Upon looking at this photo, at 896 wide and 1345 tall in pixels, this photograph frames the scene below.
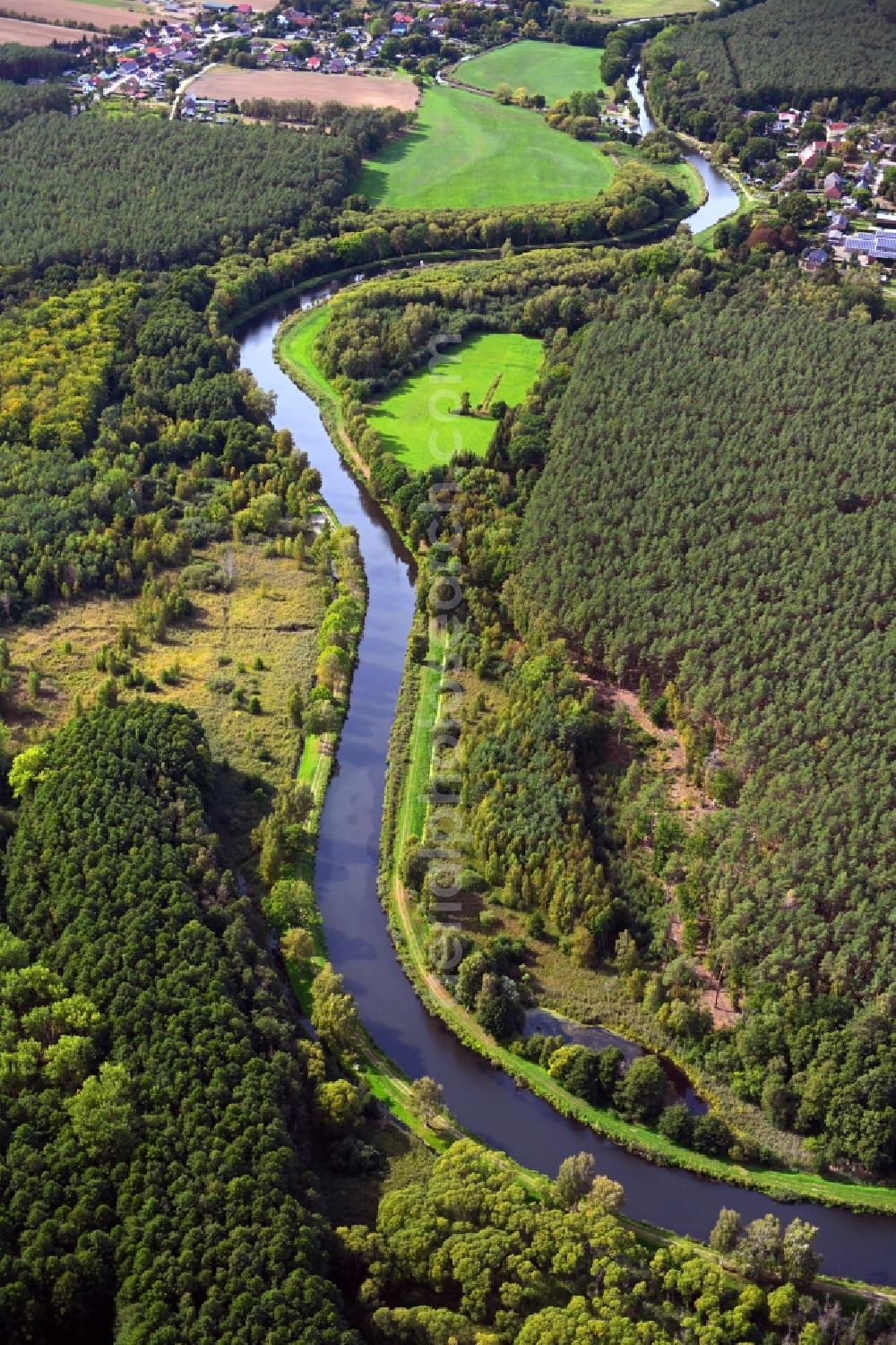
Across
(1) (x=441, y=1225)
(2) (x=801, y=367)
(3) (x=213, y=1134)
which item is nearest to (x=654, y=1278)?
(1) (x=441, y=1225)

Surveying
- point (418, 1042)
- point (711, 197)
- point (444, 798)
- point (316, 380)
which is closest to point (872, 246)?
point (711, 197)

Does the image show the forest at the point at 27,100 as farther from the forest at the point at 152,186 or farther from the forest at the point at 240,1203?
the forest at the point at 240,1203

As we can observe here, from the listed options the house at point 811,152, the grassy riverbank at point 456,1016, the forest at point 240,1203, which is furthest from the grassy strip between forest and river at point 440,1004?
Answer: the house at point 811,152

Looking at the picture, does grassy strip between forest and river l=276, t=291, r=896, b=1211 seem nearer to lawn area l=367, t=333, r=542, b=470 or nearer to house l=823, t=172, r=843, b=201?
lawn area l=367, t=333, r=542, b=470

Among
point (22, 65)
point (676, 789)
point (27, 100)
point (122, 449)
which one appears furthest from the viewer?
point (22, 65)

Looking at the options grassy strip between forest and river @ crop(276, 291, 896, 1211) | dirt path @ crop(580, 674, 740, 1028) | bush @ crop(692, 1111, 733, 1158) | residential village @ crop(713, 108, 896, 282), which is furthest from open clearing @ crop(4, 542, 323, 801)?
residential village @ crop(713, 108, 896, 282)

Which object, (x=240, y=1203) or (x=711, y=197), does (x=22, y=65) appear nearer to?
(x=711, y=197)
